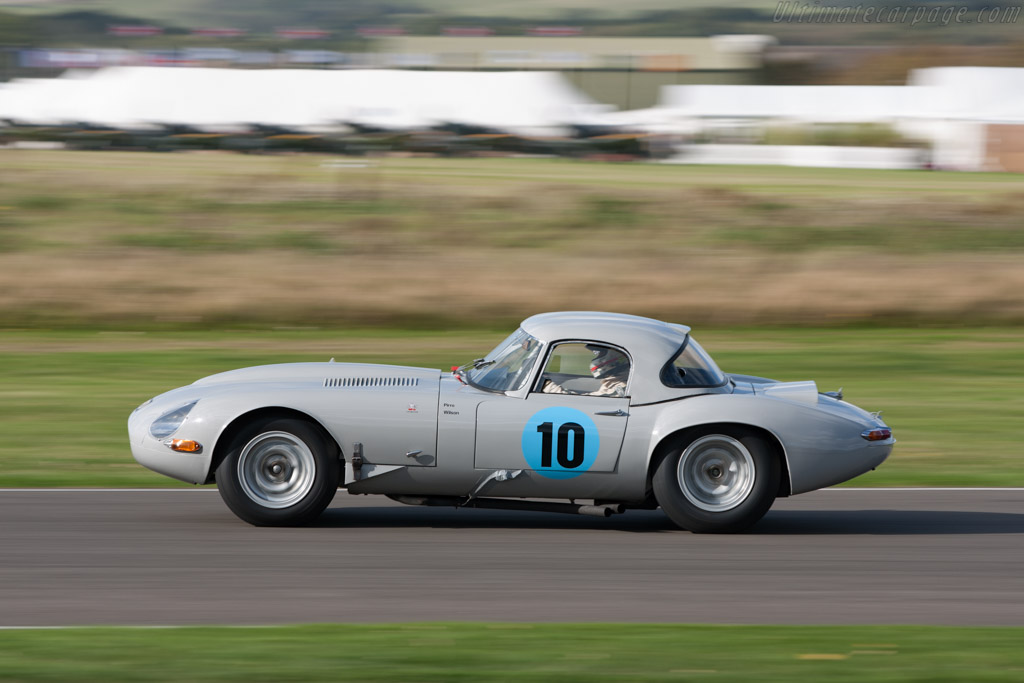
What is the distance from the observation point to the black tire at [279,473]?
7539mm

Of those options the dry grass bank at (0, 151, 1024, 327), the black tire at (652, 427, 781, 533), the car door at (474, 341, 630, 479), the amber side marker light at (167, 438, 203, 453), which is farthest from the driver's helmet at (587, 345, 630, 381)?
the dry grass bank at (0, 151, 1024, 327)

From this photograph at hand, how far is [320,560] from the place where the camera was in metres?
7.02

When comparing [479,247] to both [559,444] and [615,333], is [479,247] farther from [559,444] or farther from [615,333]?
[559,444]

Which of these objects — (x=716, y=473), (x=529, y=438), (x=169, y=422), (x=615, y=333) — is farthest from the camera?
(x=615, y=333)

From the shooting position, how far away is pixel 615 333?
309 inches

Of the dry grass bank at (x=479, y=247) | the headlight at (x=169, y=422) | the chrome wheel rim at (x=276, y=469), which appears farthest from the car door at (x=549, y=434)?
the dry grass bank at (x=479, y=247)

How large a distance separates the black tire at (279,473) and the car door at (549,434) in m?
0.96

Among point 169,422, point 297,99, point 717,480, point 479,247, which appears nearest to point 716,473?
point 717,480

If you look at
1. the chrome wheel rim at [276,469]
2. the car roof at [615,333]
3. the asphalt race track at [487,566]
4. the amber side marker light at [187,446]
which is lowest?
the asphalt race track at [487,566]

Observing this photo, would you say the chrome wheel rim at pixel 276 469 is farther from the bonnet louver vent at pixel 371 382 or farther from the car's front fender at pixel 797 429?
the car's front fender at pixel 797 429

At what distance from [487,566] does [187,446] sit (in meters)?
1.98

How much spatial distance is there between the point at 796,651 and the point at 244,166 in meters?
33.7

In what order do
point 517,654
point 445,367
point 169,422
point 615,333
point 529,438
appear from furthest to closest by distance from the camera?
point 445,367, point 615,333, point 169,422, point 529,438, point 517,654

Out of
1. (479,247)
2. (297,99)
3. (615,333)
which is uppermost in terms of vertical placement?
(297,99)
